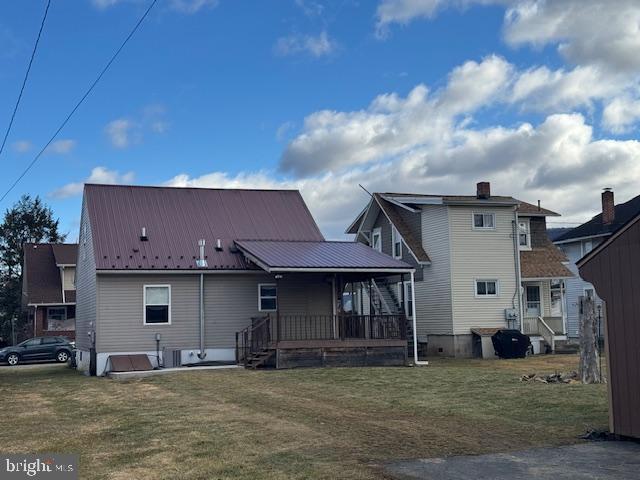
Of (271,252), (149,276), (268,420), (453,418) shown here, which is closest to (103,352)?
(149,276)

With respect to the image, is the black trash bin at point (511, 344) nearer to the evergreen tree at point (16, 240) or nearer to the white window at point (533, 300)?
the white window at point (533, 300)

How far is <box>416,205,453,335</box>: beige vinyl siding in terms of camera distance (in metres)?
28.2

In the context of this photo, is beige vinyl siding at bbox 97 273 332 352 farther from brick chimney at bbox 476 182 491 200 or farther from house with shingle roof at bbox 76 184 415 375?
brick chimney at bbox 476 182 491 200

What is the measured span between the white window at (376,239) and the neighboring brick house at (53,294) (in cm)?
1810

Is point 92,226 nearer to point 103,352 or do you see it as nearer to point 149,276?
point 149,276

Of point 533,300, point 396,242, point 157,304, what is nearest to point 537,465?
point 157,304

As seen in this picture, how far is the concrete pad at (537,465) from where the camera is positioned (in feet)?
24.8

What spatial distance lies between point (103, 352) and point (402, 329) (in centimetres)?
961

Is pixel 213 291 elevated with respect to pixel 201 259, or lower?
lower

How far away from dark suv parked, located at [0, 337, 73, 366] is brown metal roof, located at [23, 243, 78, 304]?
310 inches

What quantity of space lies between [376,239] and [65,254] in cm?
2046

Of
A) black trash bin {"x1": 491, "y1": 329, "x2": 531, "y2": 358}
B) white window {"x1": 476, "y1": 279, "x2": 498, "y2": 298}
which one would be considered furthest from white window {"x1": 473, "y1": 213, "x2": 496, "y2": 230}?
black trash bin {"x1": 491, "y1": 329, "x2": 531, "y2": 358}

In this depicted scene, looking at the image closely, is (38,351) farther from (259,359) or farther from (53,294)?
(259,359)

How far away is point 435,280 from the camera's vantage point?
29062 mm
